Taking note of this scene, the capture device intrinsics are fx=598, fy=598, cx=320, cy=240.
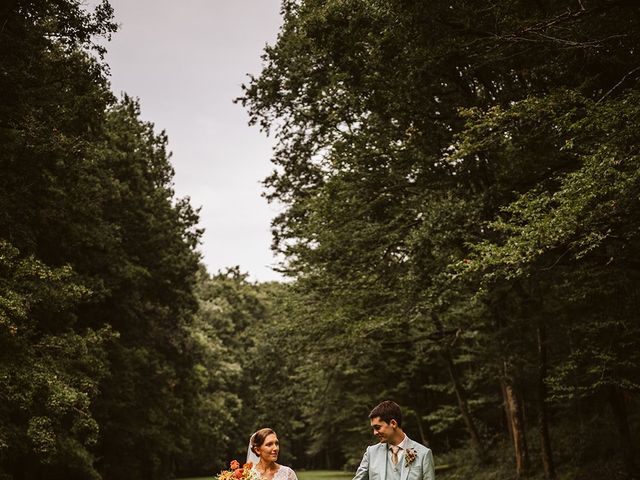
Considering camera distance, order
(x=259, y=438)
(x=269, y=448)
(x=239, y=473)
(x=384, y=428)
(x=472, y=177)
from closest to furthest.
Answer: (x=384, y=428) < (x=239, y=473) < (x=269, y=448) < (x=259, y=438) < (x=472, y=177)

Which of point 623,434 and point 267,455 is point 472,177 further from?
point 267,455

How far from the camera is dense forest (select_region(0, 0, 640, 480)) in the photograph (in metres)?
10.8

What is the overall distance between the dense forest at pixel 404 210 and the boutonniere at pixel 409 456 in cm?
573

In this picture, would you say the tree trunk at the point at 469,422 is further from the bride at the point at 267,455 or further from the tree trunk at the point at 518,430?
the bride at the point at 267,455

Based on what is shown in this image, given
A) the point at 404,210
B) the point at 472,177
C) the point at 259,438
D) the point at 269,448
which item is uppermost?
the point at 472,177

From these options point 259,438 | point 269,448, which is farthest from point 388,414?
point 259,438

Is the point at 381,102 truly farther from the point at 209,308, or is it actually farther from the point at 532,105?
the point at 209,308

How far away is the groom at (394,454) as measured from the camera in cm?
438

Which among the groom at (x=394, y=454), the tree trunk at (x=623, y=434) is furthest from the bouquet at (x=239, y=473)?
the tree trunk at (x=623, y=434)

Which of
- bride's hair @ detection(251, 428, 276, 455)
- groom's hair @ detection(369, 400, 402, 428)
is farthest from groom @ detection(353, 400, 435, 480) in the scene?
bride's hair @ detection(251, 428, 276, 455)

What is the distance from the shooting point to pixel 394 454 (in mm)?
4531

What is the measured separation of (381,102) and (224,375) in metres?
37.5

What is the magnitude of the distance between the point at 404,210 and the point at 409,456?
40.6 ft

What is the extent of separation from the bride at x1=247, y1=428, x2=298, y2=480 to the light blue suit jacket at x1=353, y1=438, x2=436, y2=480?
1759mm
